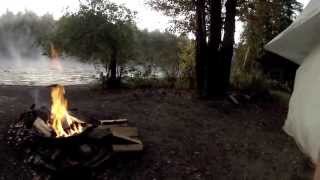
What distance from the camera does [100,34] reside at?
14.0 meters

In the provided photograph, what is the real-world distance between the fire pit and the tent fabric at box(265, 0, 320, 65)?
5130mm

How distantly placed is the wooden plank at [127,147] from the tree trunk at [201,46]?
529 cm

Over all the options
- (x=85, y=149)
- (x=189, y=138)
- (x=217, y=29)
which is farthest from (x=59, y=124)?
(x=217, y=29)

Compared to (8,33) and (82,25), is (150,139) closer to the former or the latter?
(82,25)

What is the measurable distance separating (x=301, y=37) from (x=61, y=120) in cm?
645

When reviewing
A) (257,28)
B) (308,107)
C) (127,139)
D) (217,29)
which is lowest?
(127,139)

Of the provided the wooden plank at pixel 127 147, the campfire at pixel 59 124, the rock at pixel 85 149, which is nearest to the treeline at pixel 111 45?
the campfire at pixel 59 124

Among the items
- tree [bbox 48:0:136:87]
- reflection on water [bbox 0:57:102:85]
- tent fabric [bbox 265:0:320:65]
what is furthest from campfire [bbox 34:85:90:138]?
reflection on water [bbox 0:57:102:85]

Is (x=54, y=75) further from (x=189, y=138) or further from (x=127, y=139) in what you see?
(x=127, y=139)

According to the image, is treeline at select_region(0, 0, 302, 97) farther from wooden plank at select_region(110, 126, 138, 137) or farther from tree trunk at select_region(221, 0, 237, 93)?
wooden plank at select_region(110, 126, 138, 137)

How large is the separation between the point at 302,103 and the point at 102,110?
8.85 meters

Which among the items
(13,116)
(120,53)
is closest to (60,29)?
(120,53)

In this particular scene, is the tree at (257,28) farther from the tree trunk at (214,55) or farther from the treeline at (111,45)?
the treeline at (111,45)

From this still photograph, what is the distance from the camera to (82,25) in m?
14.1
